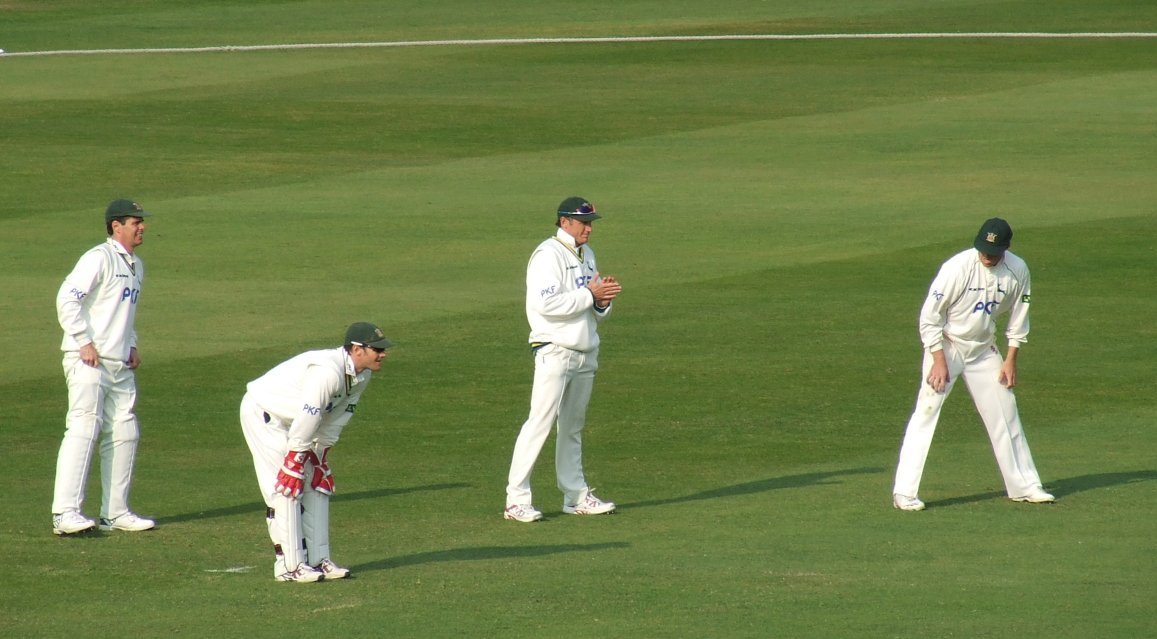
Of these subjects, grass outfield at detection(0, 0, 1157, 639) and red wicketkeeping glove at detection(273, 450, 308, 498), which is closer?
red wicketkeeping glove at detection(273, 450, 308, 498)

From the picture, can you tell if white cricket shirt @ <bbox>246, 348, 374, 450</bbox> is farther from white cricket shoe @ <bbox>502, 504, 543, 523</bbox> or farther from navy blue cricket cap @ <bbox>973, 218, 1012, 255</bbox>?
navy blue cricket cap @ <bbox>973, 218, 1012, 255</bbox>

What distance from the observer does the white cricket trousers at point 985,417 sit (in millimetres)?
12125

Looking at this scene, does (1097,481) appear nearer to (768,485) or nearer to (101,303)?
(768,485)

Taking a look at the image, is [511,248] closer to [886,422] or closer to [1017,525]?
[886,422]

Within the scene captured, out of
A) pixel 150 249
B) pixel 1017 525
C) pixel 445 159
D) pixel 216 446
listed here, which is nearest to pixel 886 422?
pixel 1017 525

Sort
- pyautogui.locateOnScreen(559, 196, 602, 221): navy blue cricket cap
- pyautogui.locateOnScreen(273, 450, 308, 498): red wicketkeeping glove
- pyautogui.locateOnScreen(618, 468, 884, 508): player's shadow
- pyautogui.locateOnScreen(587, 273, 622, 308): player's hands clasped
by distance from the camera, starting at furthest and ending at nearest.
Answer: pyautogui.locateOnScreen(618, 468, 884, 508): player's shadow < pyautogui.locateOnScreen(559, 196, 602, 221): navy blue cricket cap < pyautogui.locateOnScreen(587, 273, 622, 308): player's hands clasped < pyautogui.locateOnScreen(273, 450, 308, 498): red wicketkeeping glove

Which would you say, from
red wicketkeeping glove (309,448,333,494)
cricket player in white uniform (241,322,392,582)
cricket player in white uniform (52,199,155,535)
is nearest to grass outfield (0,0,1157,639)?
cricket player in white uniform (241,322,392,582)

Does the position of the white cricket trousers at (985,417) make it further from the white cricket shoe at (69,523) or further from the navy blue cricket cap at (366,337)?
the white cricket shoe at (69,523)

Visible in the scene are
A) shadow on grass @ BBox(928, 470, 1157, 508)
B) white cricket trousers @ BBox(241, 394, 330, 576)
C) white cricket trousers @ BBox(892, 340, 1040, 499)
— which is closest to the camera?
white cricket trousers @ BBox(241, 394, 330, 576)

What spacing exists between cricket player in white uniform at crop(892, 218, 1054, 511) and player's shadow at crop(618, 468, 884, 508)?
1.05 m

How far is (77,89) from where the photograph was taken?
126ft

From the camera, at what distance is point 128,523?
11.7m

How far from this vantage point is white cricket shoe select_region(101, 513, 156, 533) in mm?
11742

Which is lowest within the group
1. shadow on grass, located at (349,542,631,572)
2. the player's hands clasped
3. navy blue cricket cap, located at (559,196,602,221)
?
shadow on grass, located at (349,542,631,572)
